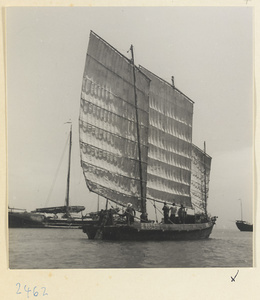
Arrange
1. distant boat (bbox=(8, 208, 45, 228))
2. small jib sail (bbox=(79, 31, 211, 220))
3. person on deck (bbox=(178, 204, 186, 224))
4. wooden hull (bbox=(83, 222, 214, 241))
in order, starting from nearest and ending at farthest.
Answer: distant boat (bbox=(8, 208, 45, 228)) < small jib sail (bbox=(79, 31, 211, 220)) < wooden hull (bbox=(83, 222, 214, 241)) < person on deck (bbox=(178, 204, 186, 224))

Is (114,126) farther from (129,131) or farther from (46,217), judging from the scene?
(46,217)

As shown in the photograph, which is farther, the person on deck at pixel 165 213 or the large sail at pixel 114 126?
the person on deck at pixel 165 213

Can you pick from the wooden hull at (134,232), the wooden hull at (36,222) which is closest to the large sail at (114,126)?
the wooden hull at (134,232)

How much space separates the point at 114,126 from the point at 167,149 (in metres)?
2.15

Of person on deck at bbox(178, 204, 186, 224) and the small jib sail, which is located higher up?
the small jib sail

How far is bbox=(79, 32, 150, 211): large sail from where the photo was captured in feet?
33.3

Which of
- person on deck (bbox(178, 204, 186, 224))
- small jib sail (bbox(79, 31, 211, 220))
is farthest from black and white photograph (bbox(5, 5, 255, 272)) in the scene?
person on deck (bbox(178, 204, 186, 224))

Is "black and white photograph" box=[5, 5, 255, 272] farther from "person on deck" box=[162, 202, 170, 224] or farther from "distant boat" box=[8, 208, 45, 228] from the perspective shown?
"person on deck" box=[162, 202, 170, 224]

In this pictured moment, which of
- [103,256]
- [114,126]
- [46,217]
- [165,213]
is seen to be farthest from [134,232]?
[103,256]

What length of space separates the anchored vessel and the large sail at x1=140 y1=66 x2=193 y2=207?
2 centimetres

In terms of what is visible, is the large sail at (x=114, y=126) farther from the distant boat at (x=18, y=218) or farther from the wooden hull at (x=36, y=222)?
the distant boat at (x=18, y=218)

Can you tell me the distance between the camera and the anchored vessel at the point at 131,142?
10180 millimetres

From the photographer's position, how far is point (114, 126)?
36.1 feet
